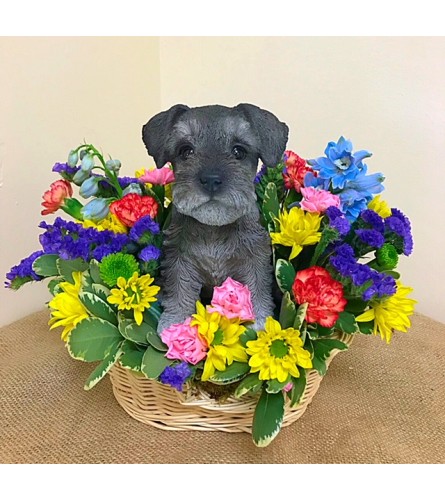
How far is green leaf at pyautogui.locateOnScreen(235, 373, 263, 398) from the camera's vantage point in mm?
836

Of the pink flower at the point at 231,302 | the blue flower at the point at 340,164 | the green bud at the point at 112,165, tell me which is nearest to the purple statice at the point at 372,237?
the blue flower at the point at 340,164

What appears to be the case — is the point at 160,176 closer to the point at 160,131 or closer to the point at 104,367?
the point at 160,131

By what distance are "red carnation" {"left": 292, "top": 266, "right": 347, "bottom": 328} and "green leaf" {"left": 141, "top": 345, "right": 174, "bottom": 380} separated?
8.7 inches

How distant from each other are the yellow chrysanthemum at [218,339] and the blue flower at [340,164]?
0.31 metres

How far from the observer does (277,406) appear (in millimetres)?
840

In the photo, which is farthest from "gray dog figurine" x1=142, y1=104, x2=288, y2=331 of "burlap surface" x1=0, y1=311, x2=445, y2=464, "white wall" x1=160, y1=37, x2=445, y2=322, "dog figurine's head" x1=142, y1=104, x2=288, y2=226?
"white wall" x1=160, y1=37, x2=445, y2=322

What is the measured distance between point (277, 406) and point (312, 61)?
0.95m

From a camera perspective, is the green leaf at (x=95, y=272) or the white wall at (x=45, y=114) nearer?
the green leaf at (x=95, y=272)

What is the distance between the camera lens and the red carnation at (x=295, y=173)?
106 cm

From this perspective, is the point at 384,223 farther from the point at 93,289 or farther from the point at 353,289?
the point at 93,289

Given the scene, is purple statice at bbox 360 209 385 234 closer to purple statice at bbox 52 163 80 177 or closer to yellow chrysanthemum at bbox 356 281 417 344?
yellow chrysanthemum at bbox 356 281 417 344

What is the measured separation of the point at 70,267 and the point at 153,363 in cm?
24

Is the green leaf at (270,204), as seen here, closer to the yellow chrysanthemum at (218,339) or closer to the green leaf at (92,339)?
the yellow chrysanthemum at (218,339)

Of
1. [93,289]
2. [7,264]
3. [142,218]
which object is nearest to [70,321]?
[93,289]
